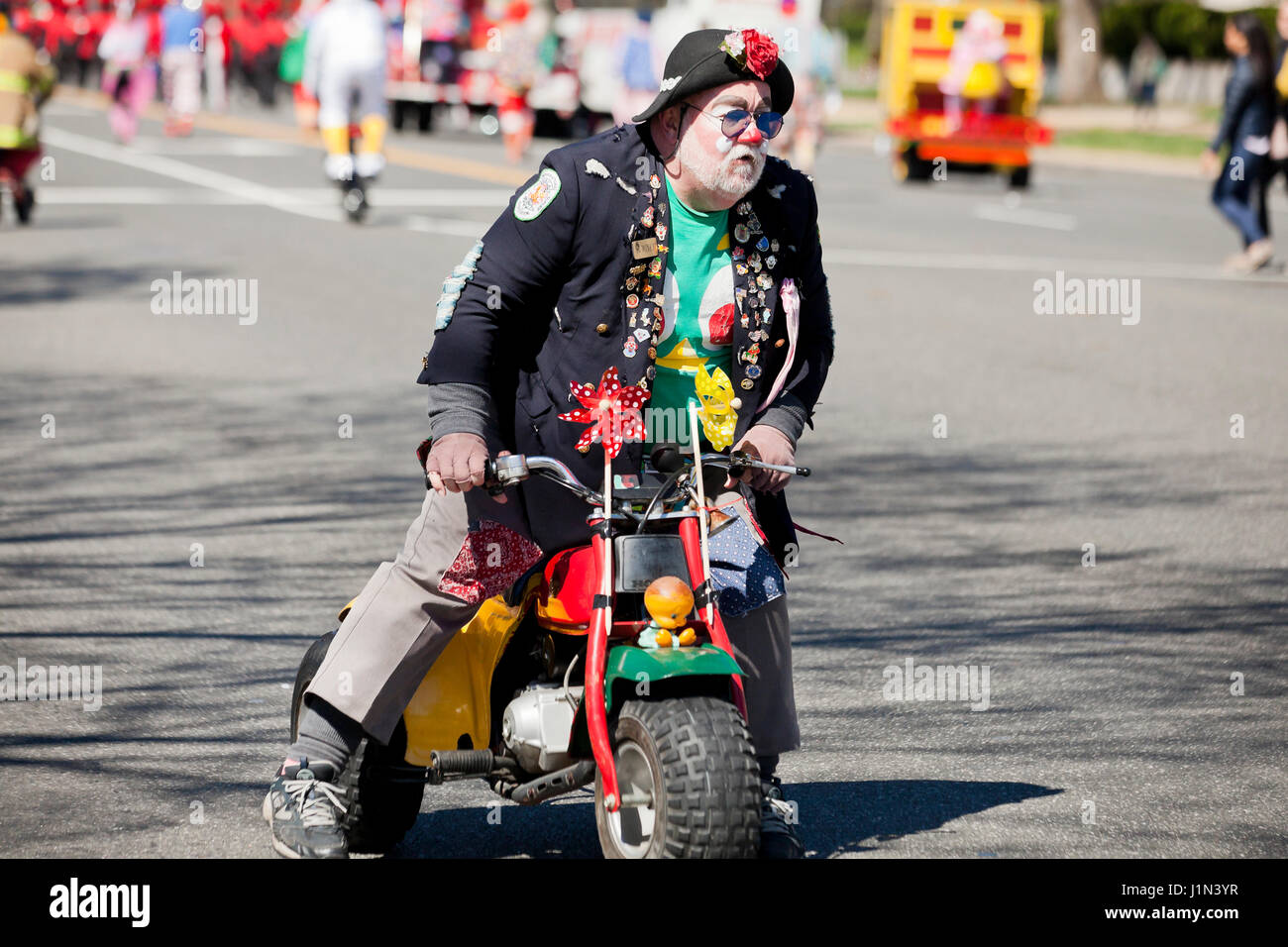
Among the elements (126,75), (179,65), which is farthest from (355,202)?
(179,65)

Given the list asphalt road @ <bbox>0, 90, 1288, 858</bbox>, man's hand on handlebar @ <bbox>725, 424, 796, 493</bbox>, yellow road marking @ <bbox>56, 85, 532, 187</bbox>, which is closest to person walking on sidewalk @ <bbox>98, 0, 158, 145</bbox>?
yellow road marking @ <bbox>56, 85, 532, 187</bbox>

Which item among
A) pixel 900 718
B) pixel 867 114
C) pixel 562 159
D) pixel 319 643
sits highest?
pixel 867 114

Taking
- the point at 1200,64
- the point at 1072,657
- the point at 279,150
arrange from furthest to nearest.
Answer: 1. the point at 1200,64
2. the point at 279,150
3. the point at 1072,657

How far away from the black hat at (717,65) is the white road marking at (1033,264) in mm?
12012

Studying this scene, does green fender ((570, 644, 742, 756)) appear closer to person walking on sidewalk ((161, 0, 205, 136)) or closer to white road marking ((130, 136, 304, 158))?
white road marking ((130, 136, 304, 158))

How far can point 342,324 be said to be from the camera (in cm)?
1315

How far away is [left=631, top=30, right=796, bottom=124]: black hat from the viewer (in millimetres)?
4105

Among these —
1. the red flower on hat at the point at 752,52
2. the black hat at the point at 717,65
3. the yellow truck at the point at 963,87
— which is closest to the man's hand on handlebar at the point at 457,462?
the black hat at the point at 717,65

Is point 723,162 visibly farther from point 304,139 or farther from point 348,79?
point 304,139

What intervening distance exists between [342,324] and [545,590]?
9.18 meters

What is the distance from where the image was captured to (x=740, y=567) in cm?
421

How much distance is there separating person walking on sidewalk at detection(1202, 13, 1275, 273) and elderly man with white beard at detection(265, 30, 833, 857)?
12.9 meters

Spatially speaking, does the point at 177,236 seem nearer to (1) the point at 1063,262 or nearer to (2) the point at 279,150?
(1) the point at 1063,262

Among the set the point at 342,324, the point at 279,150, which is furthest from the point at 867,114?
the point at 342,324
